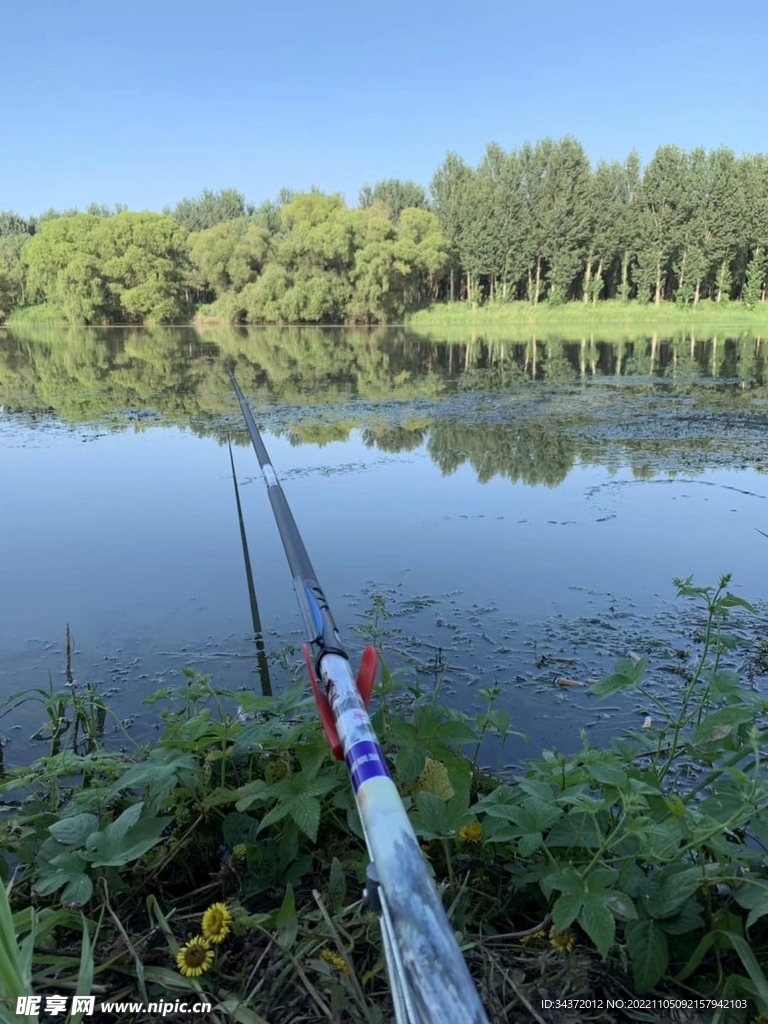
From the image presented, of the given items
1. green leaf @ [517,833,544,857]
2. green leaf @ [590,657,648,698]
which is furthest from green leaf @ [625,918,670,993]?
green leaf @ [590,657,648,698]

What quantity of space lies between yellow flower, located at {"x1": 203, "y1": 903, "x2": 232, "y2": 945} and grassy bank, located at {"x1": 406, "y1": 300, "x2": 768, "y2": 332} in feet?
131

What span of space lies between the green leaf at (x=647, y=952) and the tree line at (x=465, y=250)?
143 ft

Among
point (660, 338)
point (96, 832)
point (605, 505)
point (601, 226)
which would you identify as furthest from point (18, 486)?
point (601, 226)

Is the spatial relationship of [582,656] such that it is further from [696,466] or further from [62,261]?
[62,261]

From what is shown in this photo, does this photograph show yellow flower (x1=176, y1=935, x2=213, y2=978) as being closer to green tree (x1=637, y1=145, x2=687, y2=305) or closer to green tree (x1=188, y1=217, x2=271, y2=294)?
green tree (x1=188, y1=217, x2=271, y2=294)

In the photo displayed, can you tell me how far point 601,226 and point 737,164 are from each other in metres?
9.28

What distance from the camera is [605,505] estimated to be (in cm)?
606

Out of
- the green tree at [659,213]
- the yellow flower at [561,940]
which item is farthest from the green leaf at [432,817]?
the green tree at [659,213]

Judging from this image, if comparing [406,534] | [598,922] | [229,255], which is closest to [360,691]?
[598,922]

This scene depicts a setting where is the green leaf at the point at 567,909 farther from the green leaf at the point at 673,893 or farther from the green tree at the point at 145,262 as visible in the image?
the green tree at the point at 145,262

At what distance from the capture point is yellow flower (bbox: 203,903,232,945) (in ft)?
4.35

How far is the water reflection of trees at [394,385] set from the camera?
9008 mm

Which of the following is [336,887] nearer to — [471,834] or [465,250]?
[471,834]

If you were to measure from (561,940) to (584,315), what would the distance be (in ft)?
155
